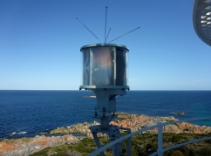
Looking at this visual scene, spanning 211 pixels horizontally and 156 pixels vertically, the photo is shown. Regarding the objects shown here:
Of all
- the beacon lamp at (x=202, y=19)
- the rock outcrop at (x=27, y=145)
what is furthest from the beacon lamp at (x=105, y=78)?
the rock outcrop at (x=27, y=145)

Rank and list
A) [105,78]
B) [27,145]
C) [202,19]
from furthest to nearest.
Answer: [27,145]
[105,78]
[202,19]

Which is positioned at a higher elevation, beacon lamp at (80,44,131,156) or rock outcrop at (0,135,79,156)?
beacon lamp at (80,44,131,156)

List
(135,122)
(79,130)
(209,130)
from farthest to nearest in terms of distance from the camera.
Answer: (135,122) < (79,130) < (209,130)

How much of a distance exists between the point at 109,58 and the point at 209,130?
129ft

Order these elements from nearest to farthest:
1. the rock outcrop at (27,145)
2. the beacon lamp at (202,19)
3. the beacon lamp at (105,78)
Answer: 1. the beacon lamp at (202,19)
2. the beacon lamp at (105,78)
3. the rock outcrop at (27,145)

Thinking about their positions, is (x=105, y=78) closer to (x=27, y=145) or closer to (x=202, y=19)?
(x=202, y=19)

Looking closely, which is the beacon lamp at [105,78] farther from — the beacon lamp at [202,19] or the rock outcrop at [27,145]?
the rock outcrop at [27,145]

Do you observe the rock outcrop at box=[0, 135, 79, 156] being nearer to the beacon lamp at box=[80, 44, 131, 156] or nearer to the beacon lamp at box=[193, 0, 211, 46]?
the beacon lamp at box=[80, 44, 131, 156]

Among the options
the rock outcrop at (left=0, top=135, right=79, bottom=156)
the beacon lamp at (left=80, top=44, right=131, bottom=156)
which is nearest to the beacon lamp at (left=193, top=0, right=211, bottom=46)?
the beacon lamp at (left=80, top=44, right=131, bottom=156)

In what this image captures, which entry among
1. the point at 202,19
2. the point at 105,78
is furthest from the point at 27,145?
the point at 202,19

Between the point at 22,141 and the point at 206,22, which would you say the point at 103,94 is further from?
the point at 22,141

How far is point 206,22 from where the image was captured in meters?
5.65

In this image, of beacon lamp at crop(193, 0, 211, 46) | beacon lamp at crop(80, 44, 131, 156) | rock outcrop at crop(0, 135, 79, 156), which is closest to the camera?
beacon lamp at crop(193, 0, 211, 46)

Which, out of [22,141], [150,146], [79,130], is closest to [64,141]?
[22,141]
